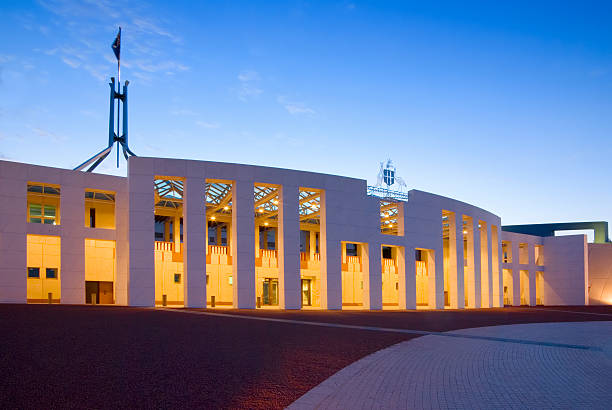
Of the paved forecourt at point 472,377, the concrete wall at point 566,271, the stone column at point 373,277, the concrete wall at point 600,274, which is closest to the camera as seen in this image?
the paved forecourt at point 472,377

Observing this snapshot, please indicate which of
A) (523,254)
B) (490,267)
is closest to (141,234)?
(490,267)

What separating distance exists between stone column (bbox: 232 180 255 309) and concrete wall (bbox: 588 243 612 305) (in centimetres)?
4337

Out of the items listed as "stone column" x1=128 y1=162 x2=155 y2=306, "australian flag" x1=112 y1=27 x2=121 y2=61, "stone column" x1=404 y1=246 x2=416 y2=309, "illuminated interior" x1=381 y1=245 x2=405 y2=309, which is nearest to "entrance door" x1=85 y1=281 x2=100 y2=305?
"stone column" x1=128 y1=162 x2=155 y2=306

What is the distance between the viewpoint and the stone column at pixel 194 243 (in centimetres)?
2731

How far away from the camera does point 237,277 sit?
2814cm

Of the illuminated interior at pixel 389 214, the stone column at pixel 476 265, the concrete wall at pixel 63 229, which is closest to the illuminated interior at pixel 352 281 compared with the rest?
the illuminated interior at pixel 389 214

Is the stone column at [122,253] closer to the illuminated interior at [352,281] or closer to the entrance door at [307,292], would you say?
the entrance door at [307,292]

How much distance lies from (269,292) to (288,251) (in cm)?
1021

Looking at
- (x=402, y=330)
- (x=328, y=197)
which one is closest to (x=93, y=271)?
(x=328, y=197)

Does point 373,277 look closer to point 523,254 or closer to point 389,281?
point 389,281

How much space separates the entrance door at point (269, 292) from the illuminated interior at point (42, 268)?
13574 millimetres

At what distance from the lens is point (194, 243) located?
1088 inches

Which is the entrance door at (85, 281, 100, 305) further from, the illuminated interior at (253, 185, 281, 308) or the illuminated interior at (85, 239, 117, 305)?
the illuminated interior at (253, 185, 281, 308)

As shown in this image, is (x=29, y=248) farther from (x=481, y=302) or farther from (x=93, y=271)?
(x=481, y=302)
